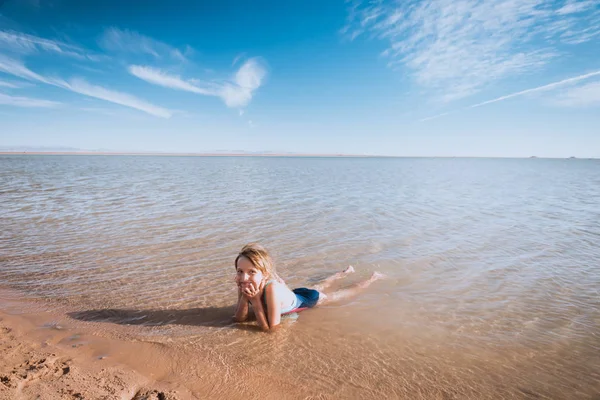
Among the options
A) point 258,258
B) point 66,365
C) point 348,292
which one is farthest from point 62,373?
point 348,292

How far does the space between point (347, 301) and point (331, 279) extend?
2.84ft

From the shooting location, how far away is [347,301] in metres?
5.14

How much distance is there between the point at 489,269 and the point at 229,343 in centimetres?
564

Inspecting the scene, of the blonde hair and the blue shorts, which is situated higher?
the blonde hair

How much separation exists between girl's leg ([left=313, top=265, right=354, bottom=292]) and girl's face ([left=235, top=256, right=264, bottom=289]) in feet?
6.57

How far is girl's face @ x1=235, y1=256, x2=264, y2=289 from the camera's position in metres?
3.81

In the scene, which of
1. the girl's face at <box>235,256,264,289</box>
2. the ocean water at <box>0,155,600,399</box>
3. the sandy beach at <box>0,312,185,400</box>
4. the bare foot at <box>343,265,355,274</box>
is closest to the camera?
the sandy beach at <box>0,312,185,400</box>

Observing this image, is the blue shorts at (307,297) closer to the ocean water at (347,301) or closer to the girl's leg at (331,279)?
the ocean water at (347,301)

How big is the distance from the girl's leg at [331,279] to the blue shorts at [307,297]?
69 cm

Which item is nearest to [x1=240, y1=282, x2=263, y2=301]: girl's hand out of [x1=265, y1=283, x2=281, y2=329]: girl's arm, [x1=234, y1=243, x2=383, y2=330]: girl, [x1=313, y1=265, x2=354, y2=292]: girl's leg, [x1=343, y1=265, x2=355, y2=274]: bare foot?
[x1=234, y1=243, x2=383, y2=330]: girl

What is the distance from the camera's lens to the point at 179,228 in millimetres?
9219

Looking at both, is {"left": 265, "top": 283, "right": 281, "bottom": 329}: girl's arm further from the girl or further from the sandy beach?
the sandy beach

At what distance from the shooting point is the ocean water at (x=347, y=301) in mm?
3283

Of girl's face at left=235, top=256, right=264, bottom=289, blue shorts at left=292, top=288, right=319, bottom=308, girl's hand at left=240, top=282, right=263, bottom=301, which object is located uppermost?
girl's face at left=235, top=256, right=264, bottom=289
